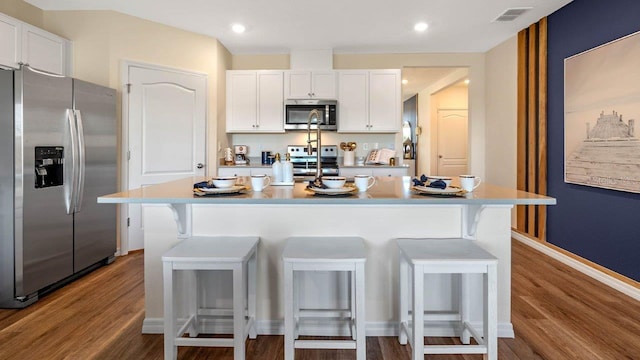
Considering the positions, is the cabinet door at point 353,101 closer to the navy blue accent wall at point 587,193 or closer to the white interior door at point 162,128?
the white interior door at point 162,128

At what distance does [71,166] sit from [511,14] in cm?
423

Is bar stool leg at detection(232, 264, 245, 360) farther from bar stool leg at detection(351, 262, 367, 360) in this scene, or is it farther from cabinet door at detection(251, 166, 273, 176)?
cabinet door at detection(251, 166, 273, 176)

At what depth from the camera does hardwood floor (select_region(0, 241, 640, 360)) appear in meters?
1.94

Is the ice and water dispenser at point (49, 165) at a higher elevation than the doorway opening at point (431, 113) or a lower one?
lower

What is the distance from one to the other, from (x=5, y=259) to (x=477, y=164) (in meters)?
5.22

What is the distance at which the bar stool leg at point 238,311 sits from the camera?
5.54ft

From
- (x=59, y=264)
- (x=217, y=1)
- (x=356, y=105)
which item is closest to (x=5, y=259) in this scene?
(x=59, y=264)

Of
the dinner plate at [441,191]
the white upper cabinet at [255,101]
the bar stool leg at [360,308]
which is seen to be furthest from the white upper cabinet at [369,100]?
the bar stool leg at [360,308]

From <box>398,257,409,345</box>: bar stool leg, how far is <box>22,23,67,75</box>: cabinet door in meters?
3.53

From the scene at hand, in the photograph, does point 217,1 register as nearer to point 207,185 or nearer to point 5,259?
point 207,185

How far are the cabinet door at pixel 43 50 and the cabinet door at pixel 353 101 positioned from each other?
118 inches

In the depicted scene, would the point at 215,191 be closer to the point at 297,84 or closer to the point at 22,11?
the point at 22,11

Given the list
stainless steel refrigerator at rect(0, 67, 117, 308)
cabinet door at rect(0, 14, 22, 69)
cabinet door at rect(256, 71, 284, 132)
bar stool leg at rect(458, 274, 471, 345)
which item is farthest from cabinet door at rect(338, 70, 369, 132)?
cabinet door at rect(0, 14, 22, 69)

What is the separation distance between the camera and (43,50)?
345cm
